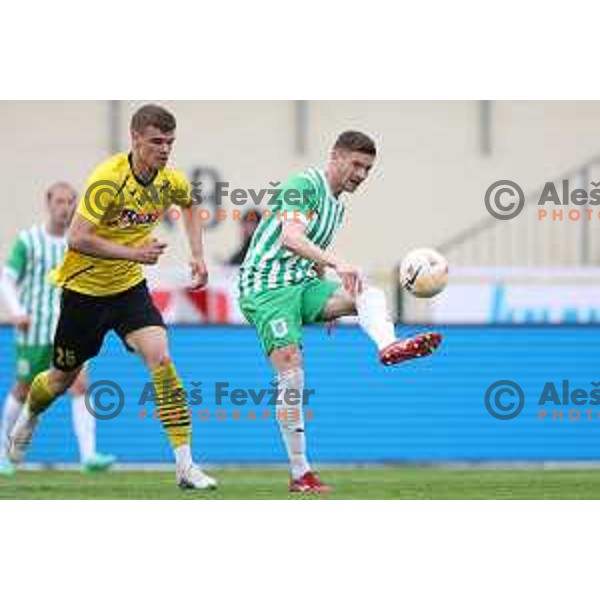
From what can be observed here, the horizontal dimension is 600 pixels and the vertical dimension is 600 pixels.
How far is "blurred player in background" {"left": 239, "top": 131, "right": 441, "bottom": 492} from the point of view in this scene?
977 centimetres

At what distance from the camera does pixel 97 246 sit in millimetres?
9781

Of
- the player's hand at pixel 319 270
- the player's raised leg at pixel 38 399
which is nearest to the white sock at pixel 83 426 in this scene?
the player's raised leg at pixel 38 399

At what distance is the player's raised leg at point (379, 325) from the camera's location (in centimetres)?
941

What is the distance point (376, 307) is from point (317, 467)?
4132 millimetres

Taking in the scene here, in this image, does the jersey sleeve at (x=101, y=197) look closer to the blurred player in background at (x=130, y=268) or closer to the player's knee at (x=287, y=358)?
the blurred player in background at (x=130, y=268)

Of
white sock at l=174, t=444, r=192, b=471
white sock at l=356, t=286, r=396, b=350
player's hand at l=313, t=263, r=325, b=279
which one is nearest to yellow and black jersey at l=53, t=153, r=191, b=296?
player's hand at l=313, t=263, r=325, b=279

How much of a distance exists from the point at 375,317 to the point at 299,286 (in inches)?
19.7

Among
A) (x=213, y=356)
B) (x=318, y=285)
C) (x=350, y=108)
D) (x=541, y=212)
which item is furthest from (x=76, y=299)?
(x=350, y=108)

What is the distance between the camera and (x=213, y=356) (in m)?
14.1

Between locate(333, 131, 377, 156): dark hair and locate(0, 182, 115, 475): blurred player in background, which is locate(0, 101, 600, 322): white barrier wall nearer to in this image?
locate(0, 182, 115, 475): blurred player in background

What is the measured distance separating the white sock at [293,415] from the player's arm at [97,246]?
944 millimetres

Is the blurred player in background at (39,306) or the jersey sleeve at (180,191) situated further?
the blurred player in background at (39,306)

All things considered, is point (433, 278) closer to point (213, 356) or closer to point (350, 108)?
point (213, 356)

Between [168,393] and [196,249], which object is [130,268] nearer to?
[196,249]
